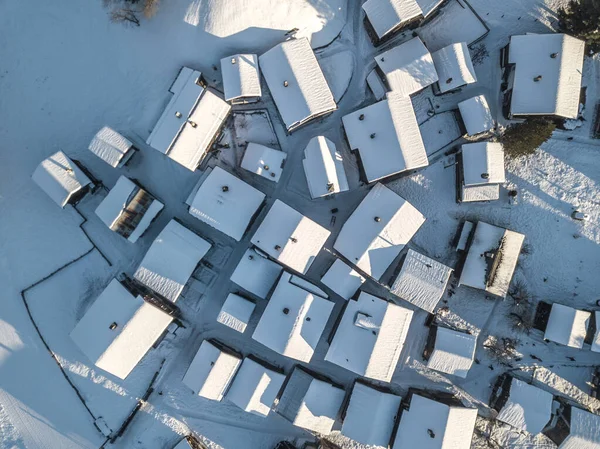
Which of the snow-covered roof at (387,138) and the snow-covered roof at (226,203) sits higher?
the snow-covered roof at (387,138)

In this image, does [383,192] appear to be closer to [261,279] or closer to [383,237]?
[383,237]

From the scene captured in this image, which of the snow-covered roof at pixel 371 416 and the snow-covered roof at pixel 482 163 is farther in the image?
the snow-covered roof at pixel 371 416

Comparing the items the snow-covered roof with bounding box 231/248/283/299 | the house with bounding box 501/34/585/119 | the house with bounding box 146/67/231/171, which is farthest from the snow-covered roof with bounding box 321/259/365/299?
the house with bounding box 501/34/585/119

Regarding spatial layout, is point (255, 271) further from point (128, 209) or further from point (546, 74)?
point (546, 74)

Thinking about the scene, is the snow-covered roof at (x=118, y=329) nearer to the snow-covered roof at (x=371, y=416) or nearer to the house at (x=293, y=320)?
the house at (x=293, y=320)

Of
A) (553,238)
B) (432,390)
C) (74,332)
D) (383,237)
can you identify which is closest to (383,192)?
(383,237)

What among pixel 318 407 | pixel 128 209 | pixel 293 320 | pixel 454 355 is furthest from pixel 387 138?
pixel 318 407

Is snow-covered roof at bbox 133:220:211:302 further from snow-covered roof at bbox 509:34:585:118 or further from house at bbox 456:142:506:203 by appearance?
snow-covered roof at bbox 509:34:585:118

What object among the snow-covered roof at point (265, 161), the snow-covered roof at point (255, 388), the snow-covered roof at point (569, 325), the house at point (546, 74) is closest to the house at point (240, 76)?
the snow-covered roof at point (265, 161)
